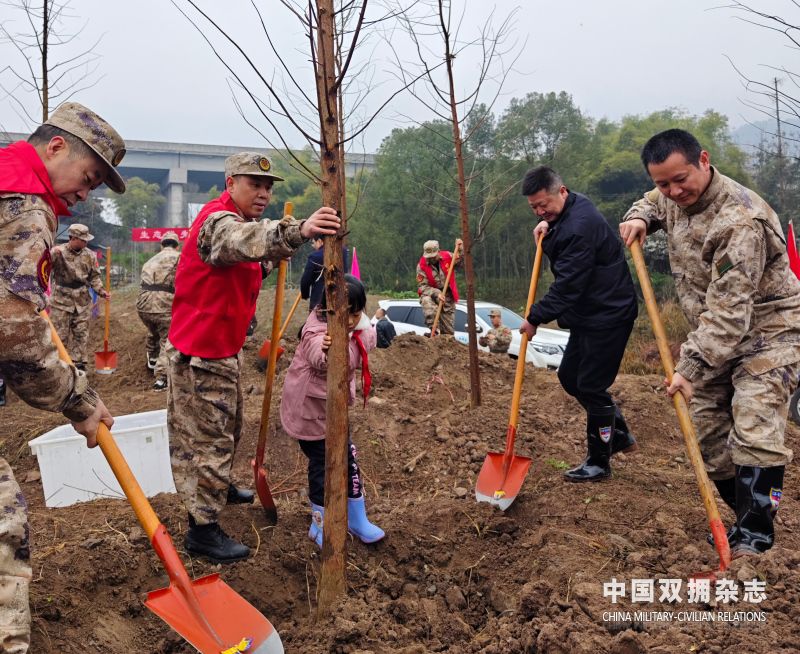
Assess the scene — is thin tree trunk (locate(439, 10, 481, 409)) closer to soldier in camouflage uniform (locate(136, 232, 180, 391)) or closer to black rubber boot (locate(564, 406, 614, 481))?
black rubber boot (locate(564, 406, 614, 481))

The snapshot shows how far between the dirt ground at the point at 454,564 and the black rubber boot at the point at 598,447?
0.38ft

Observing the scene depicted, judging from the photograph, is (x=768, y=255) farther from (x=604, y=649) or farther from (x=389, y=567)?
(x=389, y=567)

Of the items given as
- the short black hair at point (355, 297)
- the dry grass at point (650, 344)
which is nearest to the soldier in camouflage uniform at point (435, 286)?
the dry grass at point (650, 344)

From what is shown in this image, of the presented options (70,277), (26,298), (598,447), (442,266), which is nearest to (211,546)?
(26,298)

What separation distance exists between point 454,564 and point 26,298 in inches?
95.2

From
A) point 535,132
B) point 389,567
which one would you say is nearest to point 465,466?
point 389,567

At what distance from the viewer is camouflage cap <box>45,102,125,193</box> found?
7.60 feet

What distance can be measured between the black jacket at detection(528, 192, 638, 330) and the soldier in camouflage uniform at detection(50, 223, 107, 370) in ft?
22.9

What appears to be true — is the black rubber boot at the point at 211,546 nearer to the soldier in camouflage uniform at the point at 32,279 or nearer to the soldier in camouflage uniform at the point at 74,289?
the soldier in camouflage uniform at the point at 32,279

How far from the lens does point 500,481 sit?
165 inches

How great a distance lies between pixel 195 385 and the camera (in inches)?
128

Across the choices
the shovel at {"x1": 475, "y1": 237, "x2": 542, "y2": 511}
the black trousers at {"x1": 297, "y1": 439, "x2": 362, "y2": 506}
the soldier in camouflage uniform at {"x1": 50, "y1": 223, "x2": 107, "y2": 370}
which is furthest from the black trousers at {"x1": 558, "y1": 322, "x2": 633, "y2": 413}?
the soldier in camouflage uniform at {"x1": 50, "y1": 223, "x2": 107, "y2": 370}

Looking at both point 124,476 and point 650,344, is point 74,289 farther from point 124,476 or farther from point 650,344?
point 650,344

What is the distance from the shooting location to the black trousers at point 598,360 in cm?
424
